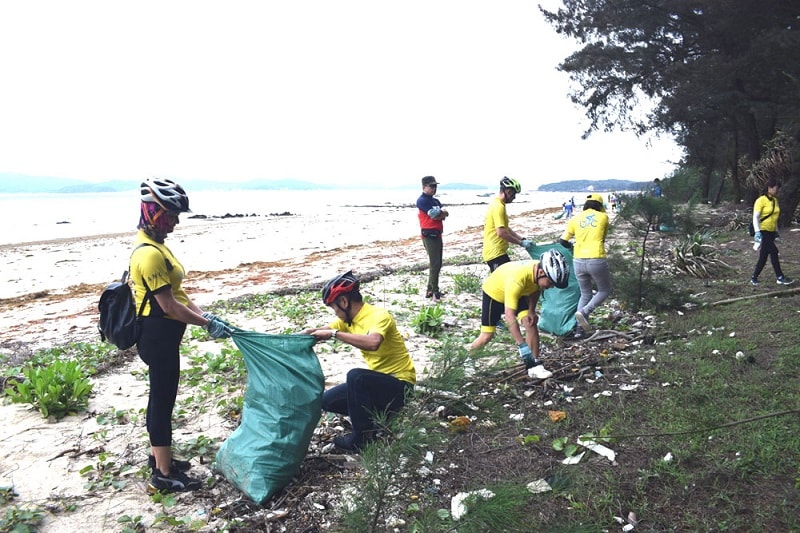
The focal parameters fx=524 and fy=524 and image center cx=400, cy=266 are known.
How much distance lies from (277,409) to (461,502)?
1.31m

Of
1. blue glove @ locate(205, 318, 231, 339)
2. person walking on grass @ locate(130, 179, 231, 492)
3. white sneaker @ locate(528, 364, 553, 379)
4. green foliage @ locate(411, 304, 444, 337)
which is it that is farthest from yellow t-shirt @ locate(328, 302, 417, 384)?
green foliage @ locate(411, 304, 444, 337)

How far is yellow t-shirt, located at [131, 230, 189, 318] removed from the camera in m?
3.02

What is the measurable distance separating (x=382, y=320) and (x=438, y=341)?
2.87m

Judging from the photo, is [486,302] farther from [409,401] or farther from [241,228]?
[241,228]

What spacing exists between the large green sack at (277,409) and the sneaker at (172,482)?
254mm

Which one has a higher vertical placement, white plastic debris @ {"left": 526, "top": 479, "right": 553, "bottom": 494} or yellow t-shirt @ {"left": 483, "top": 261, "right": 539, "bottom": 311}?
yellow t-shirt @ {"left": 483, "top": 261, "right": 539, "bottom": 311}

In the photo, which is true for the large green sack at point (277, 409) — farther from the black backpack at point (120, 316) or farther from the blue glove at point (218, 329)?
the black backpack at point (120, 316)

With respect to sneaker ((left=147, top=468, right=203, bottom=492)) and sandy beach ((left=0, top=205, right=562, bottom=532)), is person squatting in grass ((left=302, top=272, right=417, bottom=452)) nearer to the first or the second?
sneaker ((left=147, top=468, right=203, bottom=492))

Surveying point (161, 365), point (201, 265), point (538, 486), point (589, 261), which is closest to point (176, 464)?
point (161, 365)

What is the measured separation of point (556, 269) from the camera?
4367mm

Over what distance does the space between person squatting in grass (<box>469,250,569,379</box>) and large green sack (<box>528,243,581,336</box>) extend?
1435mm

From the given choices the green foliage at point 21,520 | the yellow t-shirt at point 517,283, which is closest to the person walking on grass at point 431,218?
the yellow t-shirt at point 517,283

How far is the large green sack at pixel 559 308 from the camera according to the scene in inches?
244

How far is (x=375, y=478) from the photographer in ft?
8.24
